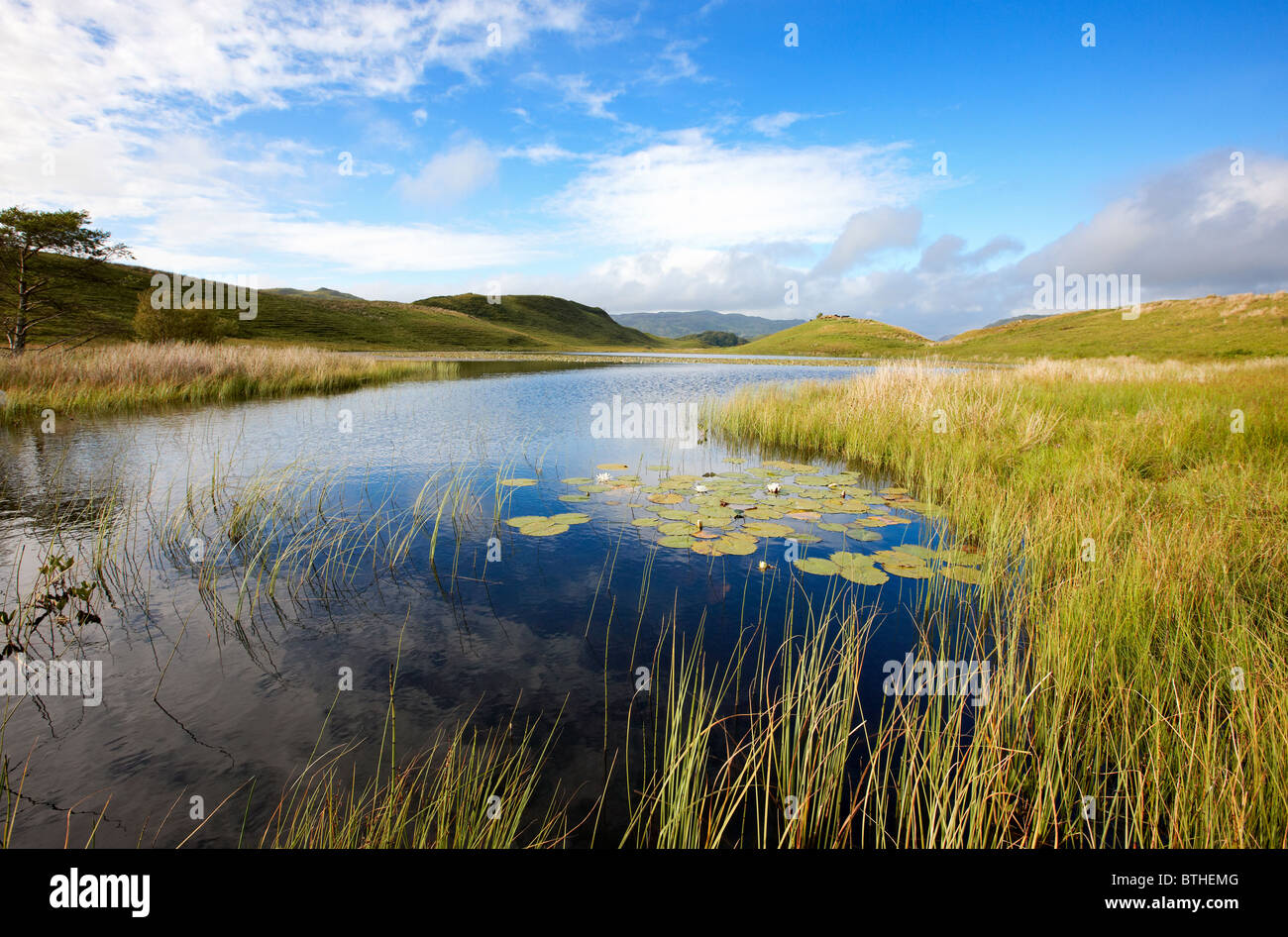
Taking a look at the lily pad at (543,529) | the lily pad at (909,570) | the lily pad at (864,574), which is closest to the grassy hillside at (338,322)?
the lily pad at (543,529)

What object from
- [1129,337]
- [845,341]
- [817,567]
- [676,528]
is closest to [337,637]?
[676,528]

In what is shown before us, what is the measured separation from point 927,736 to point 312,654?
4.27 meters

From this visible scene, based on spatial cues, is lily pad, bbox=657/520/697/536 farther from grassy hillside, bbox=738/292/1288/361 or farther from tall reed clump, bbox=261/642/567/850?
grassy hillside, bbox=738/292/1288/361

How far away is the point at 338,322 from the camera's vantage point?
78.4m

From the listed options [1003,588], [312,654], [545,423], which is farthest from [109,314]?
[1003,588]

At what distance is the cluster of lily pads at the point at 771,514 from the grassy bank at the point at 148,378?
14753mm

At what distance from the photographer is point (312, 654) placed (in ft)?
13.6

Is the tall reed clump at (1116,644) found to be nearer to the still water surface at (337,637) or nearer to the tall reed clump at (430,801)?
the still water surface at (337,637)

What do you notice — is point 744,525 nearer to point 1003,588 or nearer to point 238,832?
point 1003,588

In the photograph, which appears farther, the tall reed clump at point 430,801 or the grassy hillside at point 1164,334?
the grassy hillside at point 1164,334

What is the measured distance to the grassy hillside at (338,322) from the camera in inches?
1908

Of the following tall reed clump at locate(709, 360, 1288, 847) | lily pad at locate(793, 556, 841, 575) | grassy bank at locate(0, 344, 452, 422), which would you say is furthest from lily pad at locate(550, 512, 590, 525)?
grassy bank at locate(0, 344, 452, 422)

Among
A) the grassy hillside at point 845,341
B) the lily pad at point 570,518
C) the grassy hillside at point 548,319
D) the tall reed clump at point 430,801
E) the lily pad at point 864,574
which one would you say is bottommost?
the tall reed clump at point 430,801

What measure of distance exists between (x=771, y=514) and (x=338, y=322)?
87647mm
